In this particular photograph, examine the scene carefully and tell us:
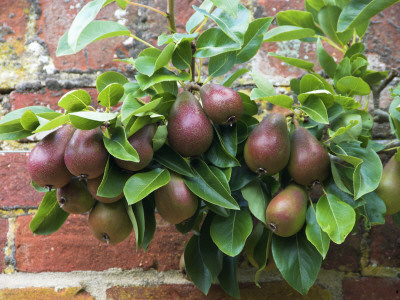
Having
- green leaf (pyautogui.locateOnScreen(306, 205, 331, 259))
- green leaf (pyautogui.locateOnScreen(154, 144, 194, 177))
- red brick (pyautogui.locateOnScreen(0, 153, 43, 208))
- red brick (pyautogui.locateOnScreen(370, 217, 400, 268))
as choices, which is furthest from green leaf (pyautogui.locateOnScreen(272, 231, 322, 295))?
red brick (pyautogui.locateOnScreen(0, 153, 43, 208))

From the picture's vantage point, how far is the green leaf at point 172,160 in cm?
60

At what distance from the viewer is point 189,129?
59cm

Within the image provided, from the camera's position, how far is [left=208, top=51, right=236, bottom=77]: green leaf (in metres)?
0.66

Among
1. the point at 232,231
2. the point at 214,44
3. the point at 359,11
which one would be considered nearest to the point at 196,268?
the point at 232,231

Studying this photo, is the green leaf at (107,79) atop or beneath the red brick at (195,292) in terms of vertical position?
atop

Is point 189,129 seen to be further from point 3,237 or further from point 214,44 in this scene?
point 3,237

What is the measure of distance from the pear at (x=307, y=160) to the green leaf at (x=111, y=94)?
22 centimetres

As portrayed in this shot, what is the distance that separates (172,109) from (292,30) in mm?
230

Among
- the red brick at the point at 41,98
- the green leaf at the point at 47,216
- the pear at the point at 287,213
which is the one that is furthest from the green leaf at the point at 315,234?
the red brick at the point at 41,98

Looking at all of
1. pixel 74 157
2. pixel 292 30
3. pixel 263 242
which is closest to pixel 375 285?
pixel 263 242

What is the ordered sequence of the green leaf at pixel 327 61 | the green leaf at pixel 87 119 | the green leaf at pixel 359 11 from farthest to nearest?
the green leaf at pixel 327 61
the green leaf at pixel 359 11
the green leaf at pixel 87 119

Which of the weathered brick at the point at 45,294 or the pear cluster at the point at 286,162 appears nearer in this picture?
the pear cluster at the point at 286,162

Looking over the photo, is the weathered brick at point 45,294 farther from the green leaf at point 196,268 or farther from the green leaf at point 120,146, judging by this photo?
the green leaf at point 120,146

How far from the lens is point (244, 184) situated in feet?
2.10
